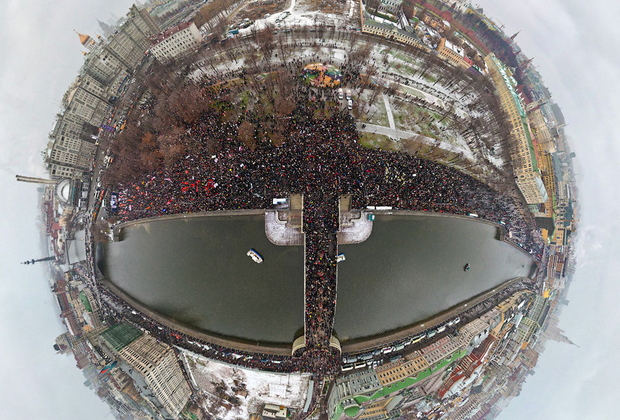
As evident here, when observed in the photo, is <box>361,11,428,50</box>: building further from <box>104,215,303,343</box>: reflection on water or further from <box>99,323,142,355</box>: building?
<box>99,323,142,355</box>: building

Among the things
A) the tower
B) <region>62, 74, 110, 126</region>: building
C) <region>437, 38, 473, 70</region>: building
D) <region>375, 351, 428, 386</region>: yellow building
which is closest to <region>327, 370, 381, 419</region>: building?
<region>375, 351, 428, 386</region>: yellow building

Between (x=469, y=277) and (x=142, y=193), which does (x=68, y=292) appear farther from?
(x=469, y=277)

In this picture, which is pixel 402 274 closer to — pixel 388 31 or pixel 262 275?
pixel 262 275

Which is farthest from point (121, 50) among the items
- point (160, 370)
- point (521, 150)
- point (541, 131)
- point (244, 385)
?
point (541, 131)

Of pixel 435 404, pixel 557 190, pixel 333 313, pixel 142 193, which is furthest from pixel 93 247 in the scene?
pixel 557 190

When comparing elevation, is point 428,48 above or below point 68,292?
above

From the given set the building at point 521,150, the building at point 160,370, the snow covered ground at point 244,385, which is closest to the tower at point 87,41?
the building at point 160,370
